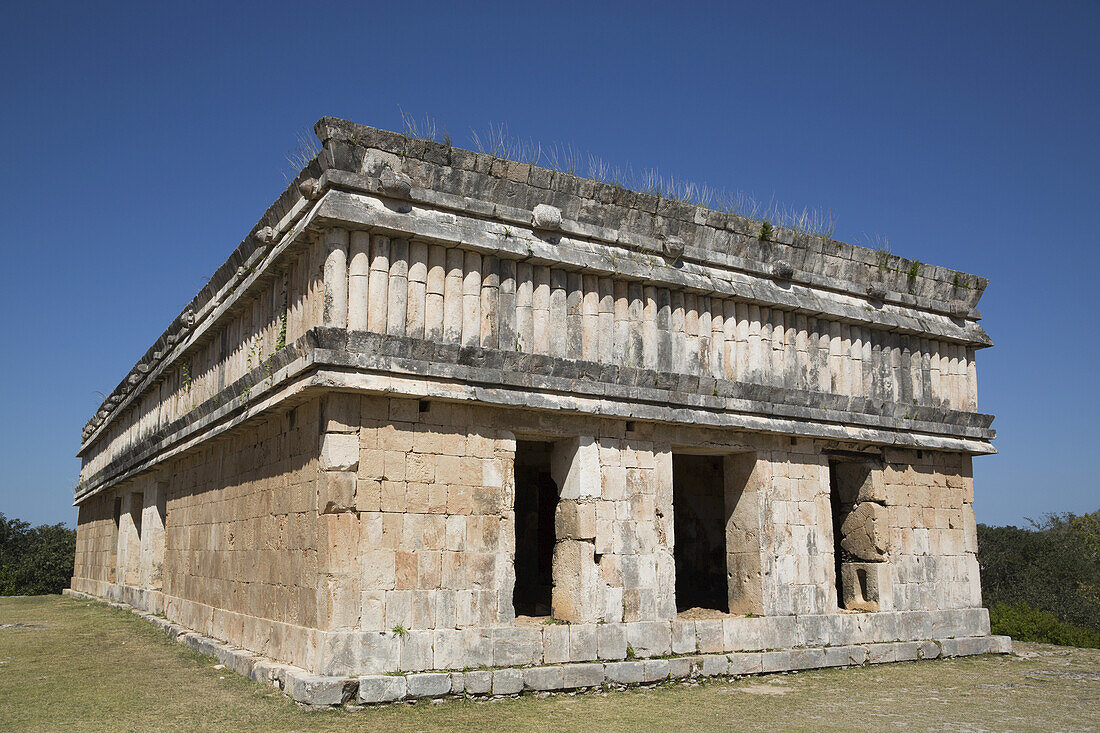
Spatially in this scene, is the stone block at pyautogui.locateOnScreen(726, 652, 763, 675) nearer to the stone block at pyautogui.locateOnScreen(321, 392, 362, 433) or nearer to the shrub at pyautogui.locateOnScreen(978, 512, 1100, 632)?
the stone block at pyautogui.locateOnScreen(321, 392, 362, 433)

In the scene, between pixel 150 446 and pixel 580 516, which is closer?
pixel 580 516

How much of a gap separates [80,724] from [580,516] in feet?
16.6

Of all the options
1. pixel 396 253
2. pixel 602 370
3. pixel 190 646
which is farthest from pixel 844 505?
pixel 190 646

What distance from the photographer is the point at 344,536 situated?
8141 millimetres

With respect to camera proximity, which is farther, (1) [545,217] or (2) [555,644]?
(1) [545,217]

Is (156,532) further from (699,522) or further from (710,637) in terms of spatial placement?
(710,637)

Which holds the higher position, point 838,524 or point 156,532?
point 838,524

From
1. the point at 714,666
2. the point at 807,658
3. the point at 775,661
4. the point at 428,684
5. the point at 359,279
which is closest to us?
the point at 428,684

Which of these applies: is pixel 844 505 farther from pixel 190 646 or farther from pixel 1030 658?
pixel 190 646

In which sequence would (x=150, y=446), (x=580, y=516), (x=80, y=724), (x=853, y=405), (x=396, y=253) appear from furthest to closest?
1. (x=150, y=446)
2. (x=853, y=405)
3. (x=580, y=516)
4. (x=396, y=253)
5. (x=80, y=724)

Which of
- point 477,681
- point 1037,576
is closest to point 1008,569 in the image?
point 1037,576

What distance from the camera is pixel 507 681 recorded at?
8.46 meters

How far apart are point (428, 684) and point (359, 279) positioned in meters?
3.95

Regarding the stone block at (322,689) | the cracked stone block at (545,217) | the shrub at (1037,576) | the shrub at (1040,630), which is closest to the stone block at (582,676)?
the stone block at (322,689)
